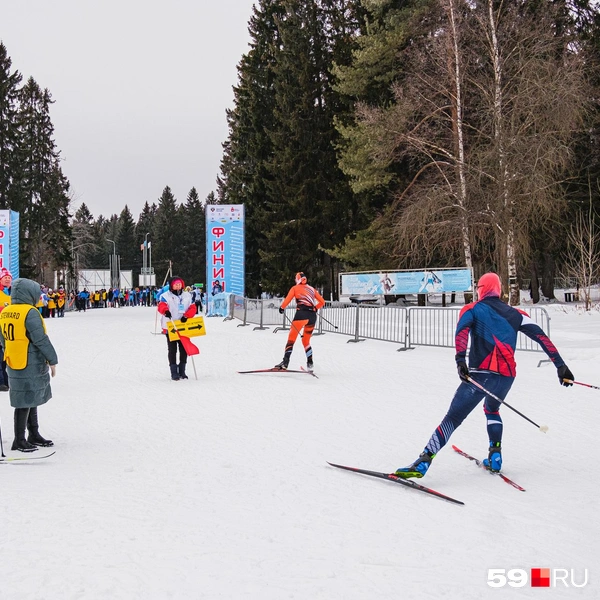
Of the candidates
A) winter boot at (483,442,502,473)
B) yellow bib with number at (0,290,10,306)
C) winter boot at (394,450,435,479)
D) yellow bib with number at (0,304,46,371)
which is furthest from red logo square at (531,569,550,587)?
yellow bib with number at (0,290,10,306)

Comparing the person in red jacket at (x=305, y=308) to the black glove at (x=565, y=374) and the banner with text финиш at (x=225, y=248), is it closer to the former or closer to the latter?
the black glove at (x=565, y=374)

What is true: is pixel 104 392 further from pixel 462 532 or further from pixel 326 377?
pixel 462 532

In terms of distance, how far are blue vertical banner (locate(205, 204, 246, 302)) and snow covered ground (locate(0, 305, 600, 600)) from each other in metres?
21.8

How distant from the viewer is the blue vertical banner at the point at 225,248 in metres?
32.1

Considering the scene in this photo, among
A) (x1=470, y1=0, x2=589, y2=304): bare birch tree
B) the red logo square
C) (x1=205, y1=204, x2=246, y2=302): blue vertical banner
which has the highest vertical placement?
(x1=470, y1=0, x2=589, y2=304): bare birch tree

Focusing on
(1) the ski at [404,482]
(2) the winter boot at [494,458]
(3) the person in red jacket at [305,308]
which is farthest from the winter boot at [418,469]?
(3) the person in red jacket at [305,308]

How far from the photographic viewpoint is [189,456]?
6.30 metres

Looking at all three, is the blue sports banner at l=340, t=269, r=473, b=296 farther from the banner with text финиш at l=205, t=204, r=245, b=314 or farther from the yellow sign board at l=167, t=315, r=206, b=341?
the yellow sign board at l=167, t=315, r=206, b=341

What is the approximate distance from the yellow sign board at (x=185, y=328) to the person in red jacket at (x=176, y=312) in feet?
0.29

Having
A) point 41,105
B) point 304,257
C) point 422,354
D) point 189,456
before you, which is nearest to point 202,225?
point 41,105

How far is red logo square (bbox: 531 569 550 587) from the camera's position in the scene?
11.8 ft

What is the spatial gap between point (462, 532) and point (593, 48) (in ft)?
97.9

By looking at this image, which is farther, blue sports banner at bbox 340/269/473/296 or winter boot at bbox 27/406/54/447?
blue sports banner at bbox 340/269/473/296

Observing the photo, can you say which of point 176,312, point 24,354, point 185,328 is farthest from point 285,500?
point 176,312
